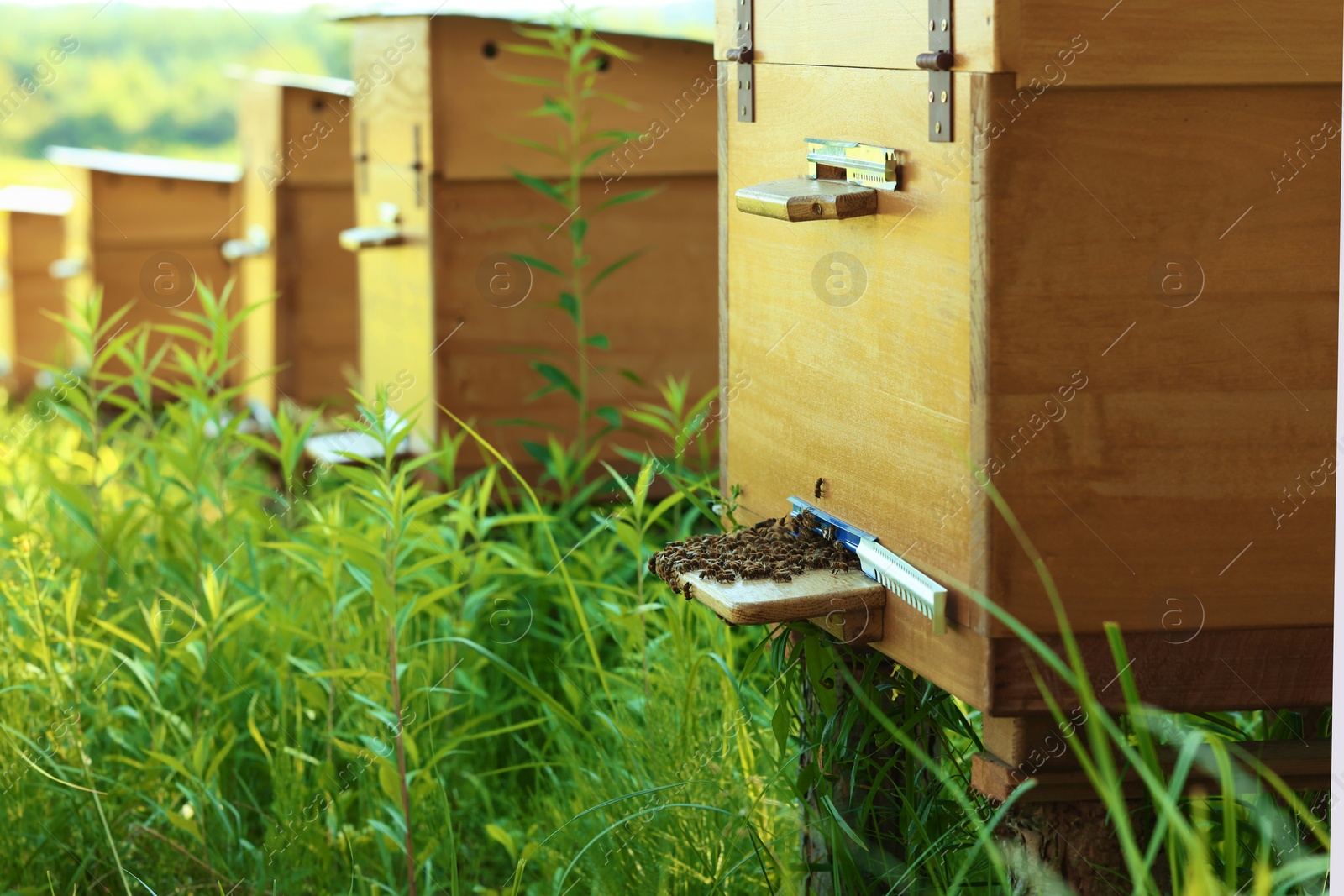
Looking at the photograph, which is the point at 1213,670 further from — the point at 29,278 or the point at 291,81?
the point at 29,278

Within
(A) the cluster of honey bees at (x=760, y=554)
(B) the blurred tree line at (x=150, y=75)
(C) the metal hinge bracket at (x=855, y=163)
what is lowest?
(A) the cluster of honey bees at (x=760, y=554)

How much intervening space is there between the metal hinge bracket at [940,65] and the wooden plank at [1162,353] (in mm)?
64

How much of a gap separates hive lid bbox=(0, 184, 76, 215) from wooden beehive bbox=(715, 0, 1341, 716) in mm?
5930

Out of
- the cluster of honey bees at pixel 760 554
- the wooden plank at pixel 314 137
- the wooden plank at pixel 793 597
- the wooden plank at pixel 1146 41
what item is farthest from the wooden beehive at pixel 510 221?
the wooden plank at pixel 1146 41

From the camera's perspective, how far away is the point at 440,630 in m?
3.07

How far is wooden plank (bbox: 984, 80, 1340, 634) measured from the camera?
1.45m

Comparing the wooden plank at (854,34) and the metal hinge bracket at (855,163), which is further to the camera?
the metal hinge bracket at (855,163)

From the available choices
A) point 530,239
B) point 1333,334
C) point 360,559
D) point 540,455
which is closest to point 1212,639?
point 1333,334

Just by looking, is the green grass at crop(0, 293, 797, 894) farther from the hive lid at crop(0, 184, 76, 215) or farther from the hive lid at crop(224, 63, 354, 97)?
the hive lid at crop(0, 184, 76, 215)

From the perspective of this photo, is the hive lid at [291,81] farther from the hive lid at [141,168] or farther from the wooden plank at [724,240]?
the wooden plank at [724,240]

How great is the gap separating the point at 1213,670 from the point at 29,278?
6.52 metres

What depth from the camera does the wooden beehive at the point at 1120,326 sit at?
1435 millimetres

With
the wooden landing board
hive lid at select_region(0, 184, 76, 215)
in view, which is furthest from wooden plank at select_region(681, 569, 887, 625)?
hive lid at select_region(0, 184, 76, 215)

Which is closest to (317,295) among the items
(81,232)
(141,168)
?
(141,168)
